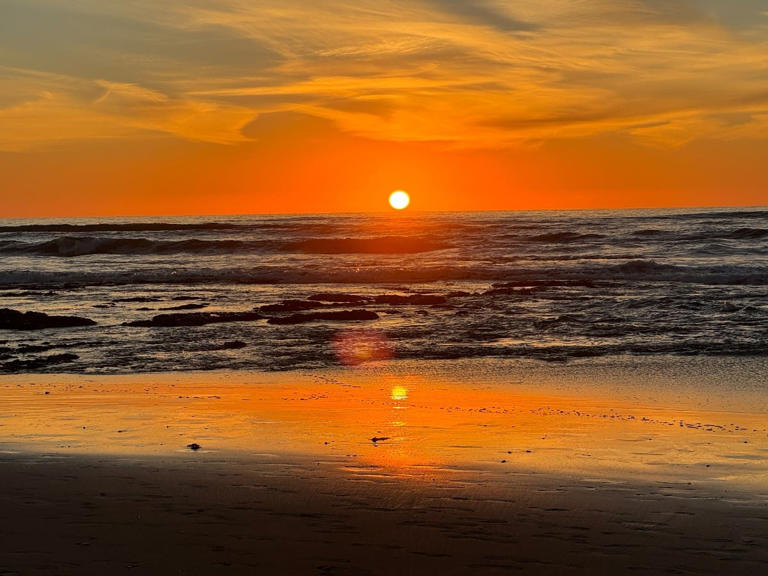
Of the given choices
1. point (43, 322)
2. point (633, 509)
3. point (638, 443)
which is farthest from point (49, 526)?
point (43, 322)

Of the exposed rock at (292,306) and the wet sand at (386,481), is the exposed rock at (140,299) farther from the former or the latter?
the wet sand at (386,481)

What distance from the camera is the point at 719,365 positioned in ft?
39.9

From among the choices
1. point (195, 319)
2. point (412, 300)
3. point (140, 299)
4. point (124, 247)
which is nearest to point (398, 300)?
point (412, 300)

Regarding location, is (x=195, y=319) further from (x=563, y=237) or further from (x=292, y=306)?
(x=563, y=237)

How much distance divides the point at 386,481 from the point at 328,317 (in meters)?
13.1

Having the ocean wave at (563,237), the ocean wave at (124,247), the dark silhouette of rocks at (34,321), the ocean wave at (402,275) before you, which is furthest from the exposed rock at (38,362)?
the ocean wave at (563,237)

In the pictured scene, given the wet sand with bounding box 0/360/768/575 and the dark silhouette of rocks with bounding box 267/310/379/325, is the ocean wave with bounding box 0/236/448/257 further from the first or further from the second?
the wet sand with bounding box 0/360/768/575

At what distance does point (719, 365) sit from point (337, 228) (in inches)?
2415

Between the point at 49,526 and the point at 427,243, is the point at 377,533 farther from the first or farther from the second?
the point at 427,243

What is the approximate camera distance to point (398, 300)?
76.2 feet

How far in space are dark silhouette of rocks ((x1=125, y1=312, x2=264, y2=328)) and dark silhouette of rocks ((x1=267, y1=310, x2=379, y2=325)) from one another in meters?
0.85

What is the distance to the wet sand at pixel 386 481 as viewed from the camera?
4.99m

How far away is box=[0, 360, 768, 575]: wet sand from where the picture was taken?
499cm

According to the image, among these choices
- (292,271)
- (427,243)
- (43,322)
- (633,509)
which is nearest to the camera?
(633,509)
